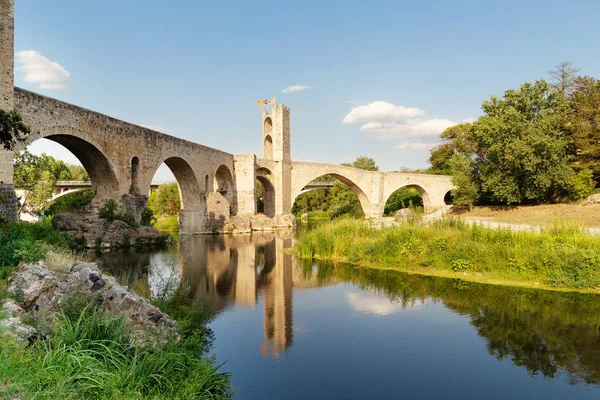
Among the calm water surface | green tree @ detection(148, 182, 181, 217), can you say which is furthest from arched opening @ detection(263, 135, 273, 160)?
the calm water surface

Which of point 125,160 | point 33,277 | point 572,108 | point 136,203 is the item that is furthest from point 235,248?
point 572,108

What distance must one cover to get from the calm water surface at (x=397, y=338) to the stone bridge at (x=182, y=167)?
6.09 m

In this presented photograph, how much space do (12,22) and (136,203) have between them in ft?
26.5

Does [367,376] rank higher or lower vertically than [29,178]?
lower

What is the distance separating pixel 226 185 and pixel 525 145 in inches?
737

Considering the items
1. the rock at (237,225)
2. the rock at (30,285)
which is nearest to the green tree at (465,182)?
the rock at (237,225)

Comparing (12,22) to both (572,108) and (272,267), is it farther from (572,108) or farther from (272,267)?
(572,108)

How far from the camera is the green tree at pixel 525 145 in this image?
2272 centimetres

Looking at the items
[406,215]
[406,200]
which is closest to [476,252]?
[406,215]

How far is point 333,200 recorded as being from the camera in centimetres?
4562

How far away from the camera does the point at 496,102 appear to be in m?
26.1

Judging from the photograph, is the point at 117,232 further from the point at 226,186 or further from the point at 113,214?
the point at 226,186

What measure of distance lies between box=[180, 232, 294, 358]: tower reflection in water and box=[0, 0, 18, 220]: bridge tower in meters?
4.75

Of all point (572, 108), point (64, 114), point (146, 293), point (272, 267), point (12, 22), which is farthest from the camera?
point (572, 108)
